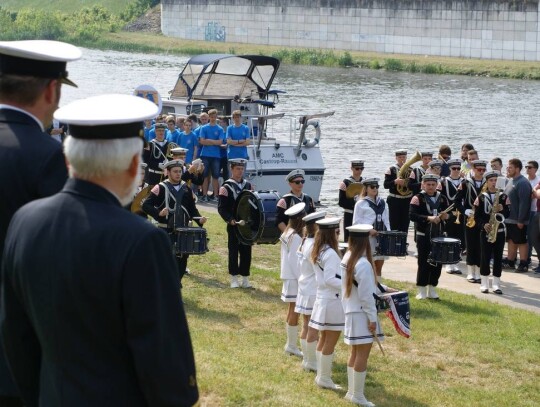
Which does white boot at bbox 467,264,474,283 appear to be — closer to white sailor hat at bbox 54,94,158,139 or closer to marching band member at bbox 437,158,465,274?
marching band member at bbox 437,158,465,274

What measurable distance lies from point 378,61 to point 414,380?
5892 cm

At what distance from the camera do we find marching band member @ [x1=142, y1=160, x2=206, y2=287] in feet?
41.6

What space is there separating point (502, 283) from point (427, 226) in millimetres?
1967

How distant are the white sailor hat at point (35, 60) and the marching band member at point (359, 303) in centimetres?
522

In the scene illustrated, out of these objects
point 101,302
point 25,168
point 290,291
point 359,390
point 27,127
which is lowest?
point 359,390

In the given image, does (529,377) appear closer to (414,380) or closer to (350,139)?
(414,380)

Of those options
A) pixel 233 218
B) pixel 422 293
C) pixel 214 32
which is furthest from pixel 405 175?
pixel 214 32

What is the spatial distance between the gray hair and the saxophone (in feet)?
37.2

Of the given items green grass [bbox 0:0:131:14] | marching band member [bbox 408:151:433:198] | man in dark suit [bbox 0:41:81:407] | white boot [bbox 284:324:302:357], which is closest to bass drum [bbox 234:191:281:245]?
white boot [bbox 284:324:302:357]

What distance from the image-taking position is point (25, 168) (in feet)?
12.8

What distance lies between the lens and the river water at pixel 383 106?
36562mm

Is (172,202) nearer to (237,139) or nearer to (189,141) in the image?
(189,141)

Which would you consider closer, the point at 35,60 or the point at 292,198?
the point at 35,60

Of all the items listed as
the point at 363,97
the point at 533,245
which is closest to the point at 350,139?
the point at 363,97
